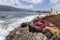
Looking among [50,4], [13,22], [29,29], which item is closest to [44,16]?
[50,4]

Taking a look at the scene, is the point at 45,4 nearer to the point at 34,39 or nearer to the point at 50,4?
the point at 50,4

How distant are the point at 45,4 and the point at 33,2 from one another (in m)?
0.43

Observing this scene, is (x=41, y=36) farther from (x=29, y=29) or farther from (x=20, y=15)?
(x=20, y=15)

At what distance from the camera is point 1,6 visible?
571 centimetres

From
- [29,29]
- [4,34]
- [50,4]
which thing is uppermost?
[50,4]

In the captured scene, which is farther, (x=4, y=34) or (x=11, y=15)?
(x=11, y=15)

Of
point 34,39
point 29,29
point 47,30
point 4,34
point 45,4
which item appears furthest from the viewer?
point 45,4

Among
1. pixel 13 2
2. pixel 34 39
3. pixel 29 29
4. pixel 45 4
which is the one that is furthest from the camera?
pixel 13 2

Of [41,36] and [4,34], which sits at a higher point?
[41,36]

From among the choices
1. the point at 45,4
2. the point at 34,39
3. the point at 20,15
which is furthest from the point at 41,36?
the point at 20,15

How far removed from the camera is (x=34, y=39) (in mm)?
3131

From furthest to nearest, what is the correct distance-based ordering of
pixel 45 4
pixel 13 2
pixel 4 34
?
pixel 13 2, pixel 45 4, pixel 4 34

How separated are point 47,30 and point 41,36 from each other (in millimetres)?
322

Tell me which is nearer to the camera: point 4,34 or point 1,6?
point 4,34
